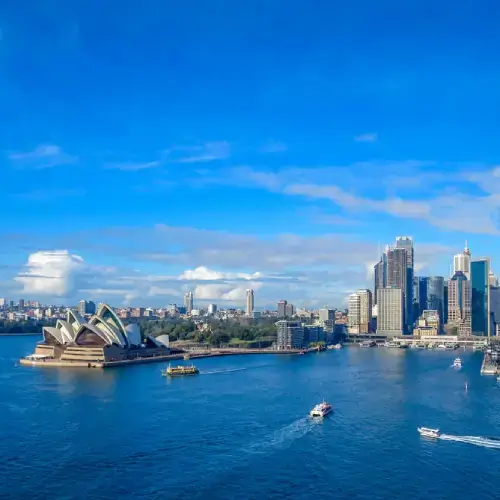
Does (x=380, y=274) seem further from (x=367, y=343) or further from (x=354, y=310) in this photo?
(x=367, y=343)

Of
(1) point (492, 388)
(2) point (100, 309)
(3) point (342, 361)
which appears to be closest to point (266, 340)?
(3) point (342, 361)

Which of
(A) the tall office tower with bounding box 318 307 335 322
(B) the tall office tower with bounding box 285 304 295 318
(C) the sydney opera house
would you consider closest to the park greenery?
(C) the sydney opera house

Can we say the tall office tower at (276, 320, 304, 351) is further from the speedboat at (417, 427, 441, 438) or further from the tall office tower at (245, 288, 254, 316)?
the tall office tower at (245, 288, 254, 316)

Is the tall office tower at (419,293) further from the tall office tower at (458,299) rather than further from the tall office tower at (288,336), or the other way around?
the tall office tower at (288,336)

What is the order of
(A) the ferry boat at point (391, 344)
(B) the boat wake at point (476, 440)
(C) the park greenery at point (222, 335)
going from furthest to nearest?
(A) the ferry boat at point (391, 344)
(C) the park greenery at point (222, 335)
(B) the boat wake at point (476, 440)

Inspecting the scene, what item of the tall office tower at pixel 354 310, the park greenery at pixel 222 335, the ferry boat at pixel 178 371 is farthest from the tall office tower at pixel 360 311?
the ferry boat at pixel 178 371

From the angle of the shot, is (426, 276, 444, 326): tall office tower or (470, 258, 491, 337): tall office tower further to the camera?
(426, 276, 444, 326): tall office tower

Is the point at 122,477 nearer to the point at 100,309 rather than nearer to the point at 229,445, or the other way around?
the point at 229,445
